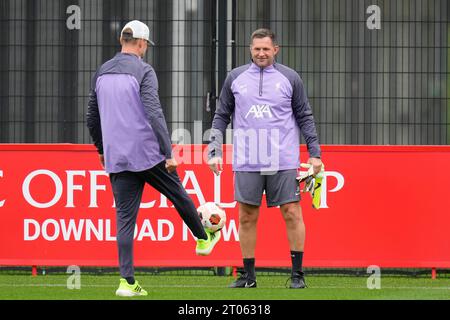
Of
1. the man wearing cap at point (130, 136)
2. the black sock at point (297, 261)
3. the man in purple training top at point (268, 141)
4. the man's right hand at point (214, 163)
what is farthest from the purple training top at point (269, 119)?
the man wearing cap at point (130, 136)

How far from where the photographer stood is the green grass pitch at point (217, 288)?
8.92 meters

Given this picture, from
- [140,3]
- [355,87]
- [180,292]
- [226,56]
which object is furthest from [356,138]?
[180,292]

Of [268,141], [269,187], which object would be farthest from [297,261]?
[268,141]

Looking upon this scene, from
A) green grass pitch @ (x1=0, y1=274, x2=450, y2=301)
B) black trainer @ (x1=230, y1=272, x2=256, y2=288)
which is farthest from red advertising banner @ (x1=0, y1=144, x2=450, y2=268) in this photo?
black trainer @ (x1=230, y1=272, x2=256, y2=288)

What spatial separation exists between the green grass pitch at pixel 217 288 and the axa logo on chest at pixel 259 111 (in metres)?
1.20

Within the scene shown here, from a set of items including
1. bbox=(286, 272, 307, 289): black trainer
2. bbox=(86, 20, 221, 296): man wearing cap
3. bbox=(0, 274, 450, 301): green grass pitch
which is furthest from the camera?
bbox=(286, 272, 307, 289): black trainer

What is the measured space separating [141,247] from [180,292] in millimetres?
2145

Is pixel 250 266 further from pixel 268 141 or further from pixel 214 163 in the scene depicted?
pixel 268 141

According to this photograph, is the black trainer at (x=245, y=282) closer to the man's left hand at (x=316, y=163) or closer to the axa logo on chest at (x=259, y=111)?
the man's left hand at (x=316, y=163)

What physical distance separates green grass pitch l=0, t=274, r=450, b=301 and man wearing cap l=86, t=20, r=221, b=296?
494mm

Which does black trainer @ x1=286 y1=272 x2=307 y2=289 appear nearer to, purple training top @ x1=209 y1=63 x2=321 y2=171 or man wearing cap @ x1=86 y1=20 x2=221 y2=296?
purple training top @ x1=209 y1=63 x2=321 y2=171

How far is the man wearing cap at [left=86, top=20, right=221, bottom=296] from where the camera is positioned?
8711 millimetres

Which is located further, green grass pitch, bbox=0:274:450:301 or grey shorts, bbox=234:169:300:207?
grey shorts, bbox=234:169:300:207

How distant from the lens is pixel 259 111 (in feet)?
31.5
